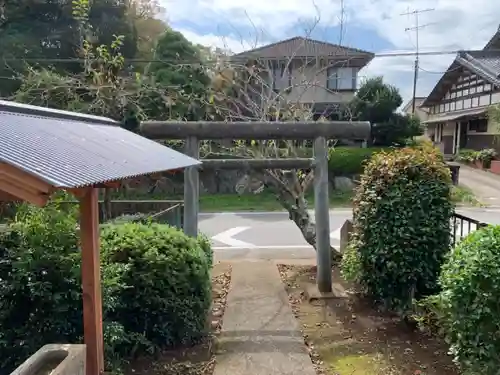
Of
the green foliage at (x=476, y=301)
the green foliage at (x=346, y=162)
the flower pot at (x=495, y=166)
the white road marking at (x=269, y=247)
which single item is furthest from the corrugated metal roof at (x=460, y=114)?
the green foliage at (x=476, y=301)

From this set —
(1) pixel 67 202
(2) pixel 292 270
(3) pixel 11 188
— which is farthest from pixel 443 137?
(3) pixel 11 188

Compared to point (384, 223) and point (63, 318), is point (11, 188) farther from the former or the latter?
point (384, 223)

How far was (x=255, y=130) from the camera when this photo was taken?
605 centimetres

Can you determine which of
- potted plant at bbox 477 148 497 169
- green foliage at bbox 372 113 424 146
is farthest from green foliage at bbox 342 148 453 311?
potted plant at bbox 477 148 497 169

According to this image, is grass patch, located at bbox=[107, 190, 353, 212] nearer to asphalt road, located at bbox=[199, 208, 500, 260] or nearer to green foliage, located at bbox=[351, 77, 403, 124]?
asphalt road, located at bbox=[199, 208, 500, 260]

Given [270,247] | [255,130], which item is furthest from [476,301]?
[270,247]

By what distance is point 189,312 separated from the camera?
4.41 meters

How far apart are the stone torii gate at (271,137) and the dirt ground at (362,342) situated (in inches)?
27.8

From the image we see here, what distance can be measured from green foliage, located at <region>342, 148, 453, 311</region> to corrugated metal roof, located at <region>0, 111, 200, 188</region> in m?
2.53

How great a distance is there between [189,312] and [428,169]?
2.99 m

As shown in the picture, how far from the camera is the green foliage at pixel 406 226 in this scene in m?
4.74

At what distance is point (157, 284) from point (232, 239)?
6532 millimetres

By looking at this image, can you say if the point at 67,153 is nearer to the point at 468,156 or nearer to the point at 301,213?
the point at 301,213

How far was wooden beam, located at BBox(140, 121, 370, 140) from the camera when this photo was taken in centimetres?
605
